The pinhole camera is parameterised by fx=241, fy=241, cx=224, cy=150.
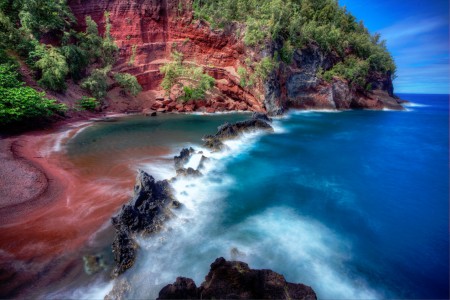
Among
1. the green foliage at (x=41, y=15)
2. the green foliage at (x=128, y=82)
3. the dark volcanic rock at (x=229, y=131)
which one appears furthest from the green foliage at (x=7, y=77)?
the dark volcanic rock at (x=229, y=131)

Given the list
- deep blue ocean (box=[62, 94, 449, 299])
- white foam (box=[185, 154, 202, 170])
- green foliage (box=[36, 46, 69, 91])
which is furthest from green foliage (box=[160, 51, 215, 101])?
white foam (box=[185, 154, 202, 170])

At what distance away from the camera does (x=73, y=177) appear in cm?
974

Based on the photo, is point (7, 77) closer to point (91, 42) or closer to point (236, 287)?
point (91, 42)

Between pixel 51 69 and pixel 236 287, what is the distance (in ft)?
72.3

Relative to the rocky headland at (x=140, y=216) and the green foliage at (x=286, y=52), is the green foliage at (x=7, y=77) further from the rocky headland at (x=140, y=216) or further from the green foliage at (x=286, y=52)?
the green foliage at (x=286, y=52)

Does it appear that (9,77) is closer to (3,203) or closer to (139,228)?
(3,203)

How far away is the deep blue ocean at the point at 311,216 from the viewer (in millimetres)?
6473

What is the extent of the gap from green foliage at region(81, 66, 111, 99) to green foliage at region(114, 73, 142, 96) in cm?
154

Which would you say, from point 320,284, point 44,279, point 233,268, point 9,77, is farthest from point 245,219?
point 9,77

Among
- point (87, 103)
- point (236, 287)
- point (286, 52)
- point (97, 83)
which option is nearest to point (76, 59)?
point (97, 83)

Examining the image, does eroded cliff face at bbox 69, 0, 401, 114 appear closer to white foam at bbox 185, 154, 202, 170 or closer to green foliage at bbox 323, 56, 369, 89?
green foliage at bbox 323, 56, 369, 89

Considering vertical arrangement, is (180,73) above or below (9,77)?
above

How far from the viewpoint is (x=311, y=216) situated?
9.29 metres

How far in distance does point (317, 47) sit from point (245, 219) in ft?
116
